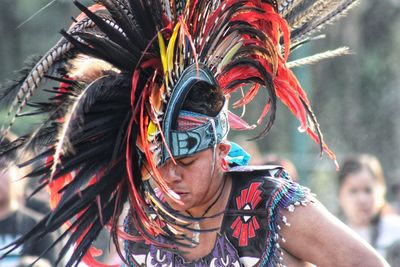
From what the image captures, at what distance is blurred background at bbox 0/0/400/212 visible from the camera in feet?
37.1

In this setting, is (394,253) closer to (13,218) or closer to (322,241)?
(13,218)

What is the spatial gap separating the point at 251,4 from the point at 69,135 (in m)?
1.04

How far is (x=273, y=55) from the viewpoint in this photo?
13.9 feet

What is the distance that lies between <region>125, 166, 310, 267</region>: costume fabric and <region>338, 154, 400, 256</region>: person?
308 centimetres

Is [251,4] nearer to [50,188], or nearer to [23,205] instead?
[50,188]

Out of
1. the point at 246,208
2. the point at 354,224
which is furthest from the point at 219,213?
the point at 354,224

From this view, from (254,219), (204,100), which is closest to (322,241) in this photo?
(254,219)

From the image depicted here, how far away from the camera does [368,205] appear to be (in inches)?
284

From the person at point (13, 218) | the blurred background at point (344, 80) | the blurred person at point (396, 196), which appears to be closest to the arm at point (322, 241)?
the person at point (13, 218)

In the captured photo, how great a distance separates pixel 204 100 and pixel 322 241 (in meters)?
0.71

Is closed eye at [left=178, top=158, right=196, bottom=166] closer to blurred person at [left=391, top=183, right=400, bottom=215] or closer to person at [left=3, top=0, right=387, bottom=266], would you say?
person at [left=3, top=0, right=387, bottom=266]

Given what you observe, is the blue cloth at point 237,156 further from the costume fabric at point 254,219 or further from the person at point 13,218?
the person at point 13,218

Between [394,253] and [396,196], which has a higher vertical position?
[394,253]

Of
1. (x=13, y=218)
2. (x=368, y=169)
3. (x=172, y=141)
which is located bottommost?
(x=368, y=169)
